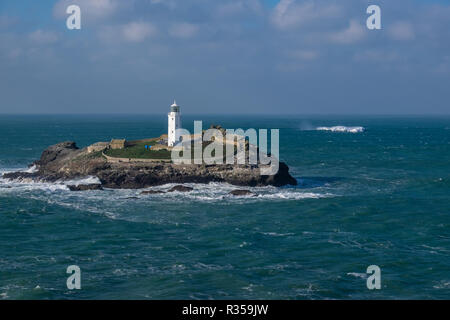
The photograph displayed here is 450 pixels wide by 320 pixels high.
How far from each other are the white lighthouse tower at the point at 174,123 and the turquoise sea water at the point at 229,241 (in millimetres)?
18454

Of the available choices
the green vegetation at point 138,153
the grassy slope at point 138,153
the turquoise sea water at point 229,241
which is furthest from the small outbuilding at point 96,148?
the turquoise sea water at point 229,241

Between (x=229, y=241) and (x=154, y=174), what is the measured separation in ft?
104

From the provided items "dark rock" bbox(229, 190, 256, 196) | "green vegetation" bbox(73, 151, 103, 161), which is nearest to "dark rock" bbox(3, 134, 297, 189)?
"green vegetation" bbox(73, 151, 103, 161)

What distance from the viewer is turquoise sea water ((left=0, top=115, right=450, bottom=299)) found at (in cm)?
4006

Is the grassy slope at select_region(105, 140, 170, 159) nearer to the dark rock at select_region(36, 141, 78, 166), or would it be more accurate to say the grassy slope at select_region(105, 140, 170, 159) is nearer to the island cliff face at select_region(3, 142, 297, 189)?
the island cliff face at select_region(3, 142, 297, 189)

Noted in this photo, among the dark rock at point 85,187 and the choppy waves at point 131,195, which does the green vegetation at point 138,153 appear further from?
the dark rock at point 85,187

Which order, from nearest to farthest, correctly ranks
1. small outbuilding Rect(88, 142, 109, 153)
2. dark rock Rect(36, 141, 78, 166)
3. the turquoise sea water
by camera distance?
the turquoise sea water, small outbuilding Rect(88, 142, 109, 153), dark rock Rect(36, 141, 78, 166)

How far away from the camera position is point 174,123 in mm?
94000

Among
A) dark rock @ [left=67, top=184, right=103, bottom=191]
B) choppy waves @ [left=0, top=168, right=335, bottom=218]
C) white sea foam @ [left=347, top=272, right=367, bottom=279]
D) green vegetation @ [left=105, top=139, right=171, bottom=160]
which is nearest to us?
white sea foam @ [left=347, top=272, right=367, bottom=279]

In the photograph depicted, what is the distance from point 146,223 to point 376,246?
23180 mm

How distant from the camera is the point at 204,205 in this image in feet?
220

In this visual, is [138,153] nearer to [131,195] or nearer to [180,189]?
[180,189]

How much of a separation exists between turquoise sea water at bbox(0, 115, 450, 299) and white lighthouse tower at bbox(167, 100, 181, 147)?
18.5 metres
